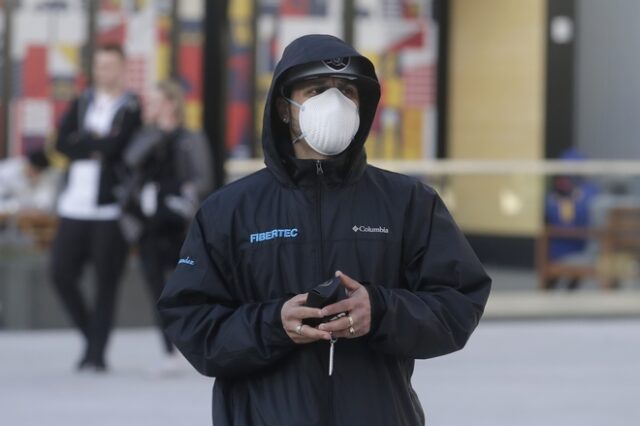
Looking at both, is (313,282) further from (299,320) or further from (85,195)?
(85,195)

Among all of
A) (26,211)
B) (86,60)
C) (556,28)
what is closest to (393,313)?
(26,211)

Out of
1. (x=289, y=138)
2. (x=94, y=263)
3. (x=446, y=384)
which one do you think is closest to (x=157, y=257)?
(x=94, y=263)

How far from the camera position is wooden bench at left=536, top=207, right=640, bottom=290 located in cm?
1247

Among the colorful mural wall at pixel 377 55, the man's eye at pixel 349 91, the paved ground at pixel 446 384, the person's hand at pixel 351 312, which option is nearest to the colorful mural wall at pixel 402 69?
the colorful mural wall at pixel 377 55

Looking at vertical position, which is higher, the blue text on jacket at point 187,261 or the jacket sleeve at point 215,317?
the blue text on jacket at point 187,261

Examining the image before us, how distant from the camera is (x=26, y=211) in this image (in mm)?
10953

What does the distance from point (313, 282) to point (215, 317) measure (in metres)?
0.24

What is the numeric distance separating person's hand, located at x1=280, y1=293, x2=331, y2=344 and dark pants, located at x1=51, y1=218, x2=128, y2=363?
5.46 meters

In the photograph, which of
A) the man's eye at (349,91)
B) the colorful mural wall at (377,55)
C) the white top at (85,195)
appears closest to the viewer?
the man's eye at (349,91)

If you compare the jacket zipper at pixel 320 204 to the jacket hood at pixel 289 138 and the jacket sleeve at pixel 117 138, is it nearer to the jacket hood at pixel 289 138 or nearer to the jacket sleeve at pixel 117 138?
the jacket hood at pixel 289 138

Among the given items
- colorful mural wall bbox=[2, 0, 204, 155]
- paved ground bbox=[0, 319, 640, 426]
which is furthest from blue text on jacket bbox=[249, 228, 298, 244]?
colorful mural wall bbox=[2, 0, 204, 155]

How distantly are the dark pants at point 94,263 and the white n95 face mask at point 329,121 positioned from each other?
5.24 m

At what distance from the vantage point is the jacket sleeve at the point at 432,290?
323 cm

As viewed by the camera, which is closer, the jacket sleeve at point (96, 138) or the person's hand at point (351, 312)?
the person's hand at point (351, 312)
